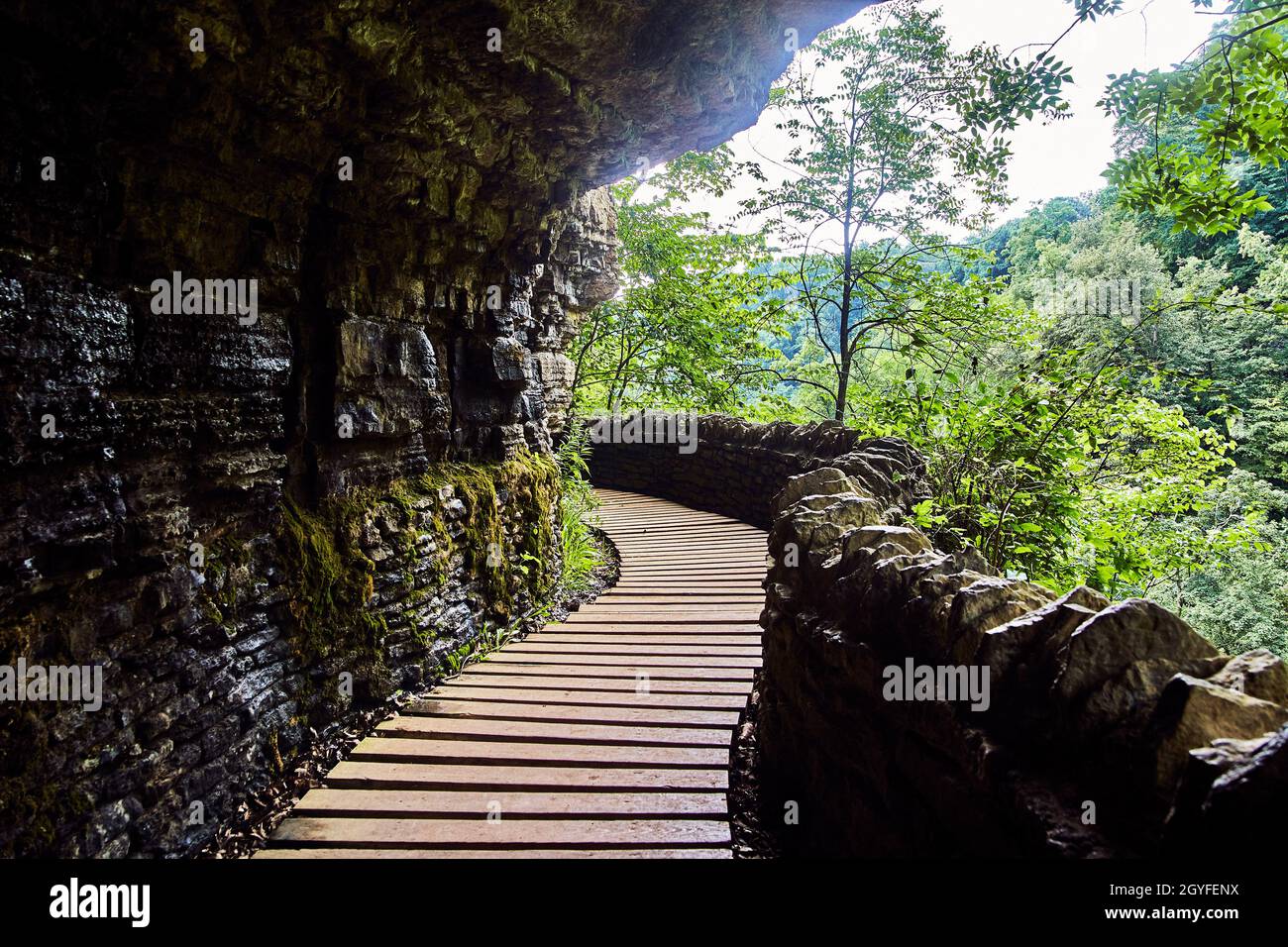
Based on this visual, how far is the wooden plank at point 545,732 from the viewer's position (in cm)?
389

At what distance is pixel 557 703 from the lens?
4.41 meters

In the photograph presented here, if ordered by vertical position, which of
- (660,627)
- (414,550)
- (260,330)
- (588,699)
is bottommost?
(588,699)

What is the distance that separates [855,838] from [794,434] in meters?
7.40

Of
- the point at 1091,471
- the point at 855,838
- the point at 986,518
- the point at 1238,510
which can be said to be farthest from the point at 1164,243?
the point at 855,838

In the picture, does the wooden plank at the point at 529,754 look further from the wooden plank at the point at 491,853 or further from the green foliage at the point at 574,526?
the green foliage at the point at 574,526

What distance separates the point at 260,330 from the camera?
3555 millimetres

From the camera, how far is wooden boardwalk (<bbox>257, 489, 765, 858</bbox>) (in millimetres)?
3076

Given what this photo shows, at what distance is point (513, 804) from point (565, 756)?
0.48 m

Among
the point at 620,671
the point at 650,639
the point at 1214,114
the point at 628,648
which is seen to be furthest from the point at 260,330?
the point at 1214,114

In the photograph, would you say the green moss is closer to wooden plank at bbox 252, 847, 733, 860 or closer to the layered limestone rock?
wooden plank at bbox 252, 847, 733, 860

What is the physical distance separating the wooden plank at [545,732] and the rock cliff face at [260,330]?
374 millimetres

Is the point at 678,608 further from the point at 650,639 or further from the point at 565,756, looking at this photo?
the point at 565,756

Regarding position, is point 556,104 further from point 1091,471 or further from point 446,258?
point 1091,471

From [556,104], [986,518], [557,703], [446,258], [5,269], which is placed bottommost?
[557,703]
